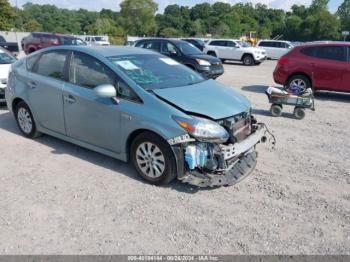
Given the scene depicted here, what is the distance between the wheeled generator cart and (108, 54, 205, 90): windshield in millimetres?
3243

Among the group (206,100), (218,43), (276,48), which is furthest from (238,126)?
(276,48)

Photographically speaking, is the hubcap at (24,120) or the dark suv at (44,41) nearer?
the hubcap at (24,120)

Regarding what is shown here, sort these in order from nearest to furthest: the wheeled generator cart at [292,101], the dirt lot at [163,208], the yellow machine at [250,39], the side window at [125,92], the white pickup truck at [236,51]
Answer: the dirt lot at [163,208]
the side window at [125,92]
the wheeled generator cart at [292,101]
the white pickup truck at [236,51]
the yellow machine at [250,39]

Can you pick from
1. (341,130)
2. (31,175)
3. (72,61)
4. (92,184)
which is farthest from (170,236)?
(341,130)

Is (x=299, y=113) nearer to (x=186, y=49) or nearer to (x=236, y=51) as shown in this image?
(x=186, y=49)

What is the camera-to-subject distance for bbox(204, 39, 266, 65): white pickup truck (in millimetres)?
22844

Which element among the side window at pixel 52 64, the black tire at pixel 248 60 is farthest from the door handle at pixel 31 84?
the black tire at pixel 248 60

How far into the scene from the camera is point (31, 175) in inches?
181

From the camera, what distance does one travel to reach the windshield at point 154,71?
177 inches

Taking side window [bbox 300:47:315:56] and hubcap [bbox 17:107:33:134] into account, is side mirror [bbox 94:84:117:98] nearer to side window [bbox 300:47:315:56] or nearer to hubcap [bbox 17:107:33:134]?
hubcap [bbox 17:107:33:134]

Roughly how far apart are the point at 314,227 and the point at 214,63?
10.1m

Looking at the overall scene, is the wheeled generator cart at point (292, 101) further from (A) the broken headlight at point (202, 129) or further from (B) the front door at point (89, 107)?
(B) the front door at point (89, 107)

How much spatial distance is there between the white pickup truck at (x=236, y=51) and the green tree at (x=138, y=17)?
66897 mm

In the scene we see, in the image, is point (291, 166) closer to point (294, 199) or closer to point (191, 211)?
point (294, 199)
